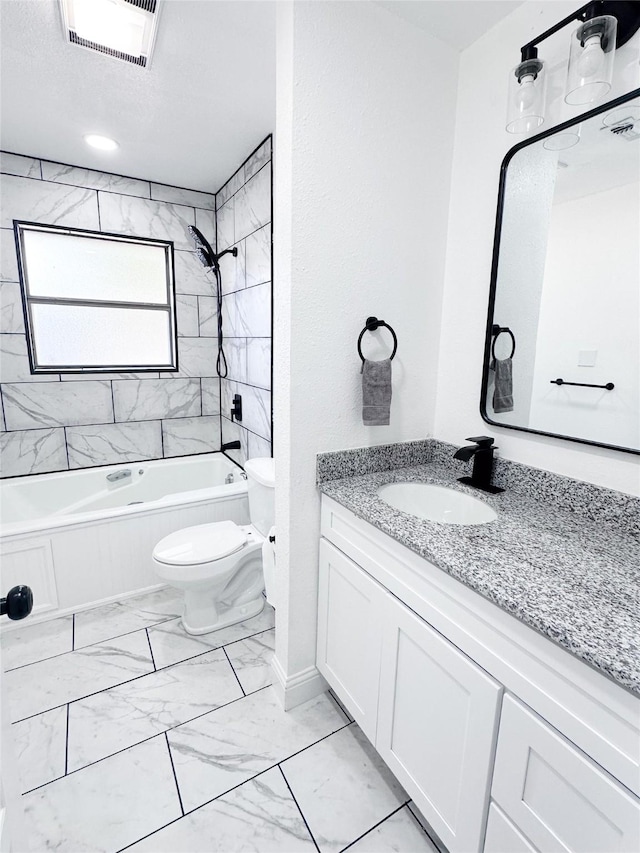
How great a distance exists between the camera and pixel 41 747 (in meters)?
1.43

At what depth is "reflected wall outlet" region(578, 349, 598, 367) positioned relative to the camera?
1.18 m

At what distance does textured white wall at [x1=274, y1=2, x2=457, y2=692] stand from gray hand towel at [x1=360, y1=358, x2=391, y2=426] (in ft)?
0.17

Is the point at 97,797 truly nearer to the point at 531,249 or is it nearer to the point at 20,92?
the point at 531,249

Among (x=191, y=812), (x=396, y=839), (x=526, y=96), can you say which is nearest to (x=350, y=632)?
(x=396, y=839)

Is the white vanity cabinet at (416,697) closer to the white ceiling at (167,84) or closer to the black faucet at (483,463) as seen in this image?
the black faucet at (483,463)

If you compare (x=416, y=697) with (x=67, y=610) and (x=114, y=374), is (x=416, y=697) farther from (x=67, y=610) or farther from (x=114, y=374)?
(x=114, y=374)

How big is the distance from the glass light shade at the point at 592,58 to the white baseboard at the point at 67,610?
109 inches

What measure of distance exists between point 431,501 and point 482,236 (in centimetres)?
98

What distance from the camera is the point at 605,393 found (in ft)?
3.82

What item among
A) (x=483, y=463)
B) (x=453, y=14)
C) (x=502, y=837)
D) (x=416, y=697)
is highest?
(x=453, y=14)

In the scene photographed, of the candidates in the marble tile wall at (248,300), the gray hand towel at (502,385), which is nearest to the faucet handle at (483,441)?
the gray hand towel at (502,385)

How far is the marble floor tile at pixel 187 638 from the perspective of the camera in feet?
6.14

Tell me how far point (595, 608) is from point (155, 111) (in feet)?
8.50

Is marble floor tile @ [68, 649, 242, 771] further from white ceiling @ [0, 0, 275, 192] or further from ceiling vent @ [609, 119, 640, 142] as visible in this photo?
white ceiling @ [0, 0, 275, 192]
